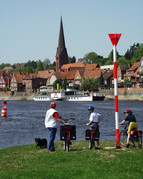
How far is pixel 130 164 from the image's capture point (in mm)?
9203

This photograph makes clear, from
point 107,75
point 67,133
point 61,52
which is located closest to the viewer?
point 67,133

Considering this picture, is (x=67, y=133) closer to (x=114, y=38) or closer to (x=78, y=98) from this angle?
(x=114, y=38)

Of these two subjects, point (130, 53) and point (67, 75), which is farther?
point (130, 53)

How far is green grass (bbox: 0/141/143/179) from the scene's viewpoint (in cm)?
813

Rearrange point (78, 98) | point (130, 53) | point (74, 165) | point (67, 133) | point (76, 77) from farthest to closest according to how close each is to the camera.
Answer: point (130, 53) → point (76, 77) → point (78, 98) → point (67, 133) → point (74, 165)

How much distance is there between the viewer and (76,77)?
13350 cm

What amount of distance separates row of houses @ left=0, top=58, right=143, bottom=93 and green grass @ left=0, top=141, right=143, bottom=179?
3561 inches

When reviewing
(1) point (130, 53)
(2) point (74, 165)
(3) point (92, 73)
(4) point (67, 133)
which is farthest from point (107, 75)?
(2) point (74, 165)

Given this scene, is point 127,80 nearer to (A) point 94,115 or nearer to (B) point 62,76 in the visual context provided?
(B) point 62,76

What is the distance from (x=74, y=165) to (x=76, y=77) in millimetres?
124488

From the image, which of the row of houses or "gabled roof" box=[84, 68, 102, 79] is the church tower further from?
"gabled roof" box=[84, 68, 102, 79]

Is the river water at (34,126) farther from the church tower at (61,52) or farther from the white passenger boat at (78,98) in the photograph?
the church tower at (61,52)

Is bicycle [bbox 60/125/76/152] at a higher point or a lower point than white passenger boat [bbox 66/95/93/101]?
higher

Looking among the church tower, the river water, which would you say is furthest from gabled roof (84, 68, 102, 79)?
the river water
